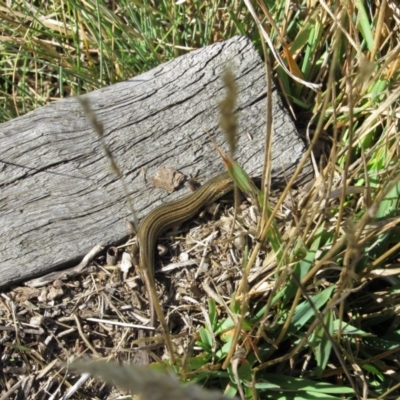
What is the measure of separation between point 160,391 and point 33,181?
2710 mm

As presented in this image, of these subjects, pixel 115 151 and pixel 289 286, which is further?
pixel 115 151

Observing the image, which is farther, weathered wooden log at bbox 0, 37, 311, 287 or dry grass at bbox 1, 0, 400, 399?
weathered wooden log at bbox 0, 37, 311, 287

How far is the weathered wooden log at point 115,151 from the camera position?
3.22 m

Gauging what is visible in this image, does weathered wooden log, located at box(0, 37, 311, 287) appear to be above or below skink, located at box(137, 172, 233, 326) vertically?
above

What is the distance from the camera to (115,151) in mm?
3467

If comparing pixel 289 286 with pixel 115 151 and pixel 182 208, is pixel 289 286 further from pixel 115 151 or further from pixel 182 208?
pixel 115 151

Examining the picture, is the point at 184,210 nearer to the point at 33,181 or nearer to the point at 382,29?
the point at 33,181

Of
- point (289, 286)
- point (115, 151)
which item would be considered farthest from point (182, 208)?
point (289, 286)

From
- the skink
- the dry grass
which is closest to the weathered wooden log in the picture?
the skink

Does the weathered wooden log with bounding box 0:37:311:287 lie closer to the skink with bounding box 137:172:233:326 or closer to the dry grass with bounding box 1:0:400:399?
the skink with bounding box 137:172:233:326

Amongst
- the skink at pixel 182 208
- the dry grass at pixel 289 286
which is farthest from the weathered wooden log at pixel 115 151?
the dry grass at pixel 289 286

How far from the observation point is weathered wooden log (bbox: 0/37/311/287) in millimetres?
3221

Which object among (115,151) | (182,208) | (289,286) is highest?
(115,151)

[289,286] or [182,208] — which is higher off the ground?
[182,208]
